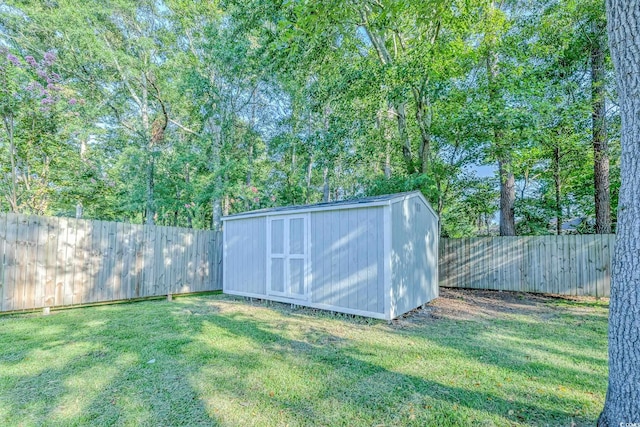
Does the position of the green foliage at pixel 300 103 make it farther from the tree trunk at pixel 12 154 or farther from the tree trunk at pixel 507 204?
the tree trunk at pixel 507 204

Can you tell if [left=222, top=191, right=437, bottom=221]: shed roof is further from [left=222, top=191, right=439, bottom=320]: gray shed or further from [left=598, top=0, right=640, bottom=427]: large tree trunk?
[left=598, top=0, right=640, bottom=427]: large tree trunk

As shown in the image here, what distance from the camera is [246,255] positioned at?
6754mm

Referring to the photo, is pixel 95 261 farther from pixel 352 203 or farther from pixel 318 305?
pixel 352 203

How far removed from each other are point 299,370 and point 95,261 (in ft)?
16.1

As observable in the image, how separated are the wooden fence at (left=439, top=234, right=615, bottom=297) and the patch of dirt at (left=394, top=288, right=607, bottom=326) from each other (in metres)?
0.28

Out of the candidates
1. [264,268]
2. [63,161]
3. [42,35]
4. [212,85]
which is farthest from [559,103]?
[42,35]

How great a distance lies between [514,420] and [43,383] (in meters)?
3.78

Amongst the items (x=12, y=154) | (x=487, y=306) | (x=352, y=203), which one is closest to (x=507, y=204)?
(x=487, y=306)

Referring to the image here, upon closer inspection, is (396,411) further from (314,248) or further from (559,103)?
(559,103)

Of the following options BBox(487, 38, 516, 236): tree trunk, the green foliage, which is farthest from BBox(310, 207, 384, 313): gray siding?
BBox(487, 38, 516, 236): tree trunk

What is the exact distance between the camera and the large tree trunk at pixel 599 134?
7363 millimetres

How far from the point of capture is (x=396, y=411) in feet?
7.41

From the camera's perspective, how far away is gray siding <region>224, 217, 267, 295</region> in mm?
6445

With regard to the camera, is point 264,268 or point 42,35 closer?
point 264,268
